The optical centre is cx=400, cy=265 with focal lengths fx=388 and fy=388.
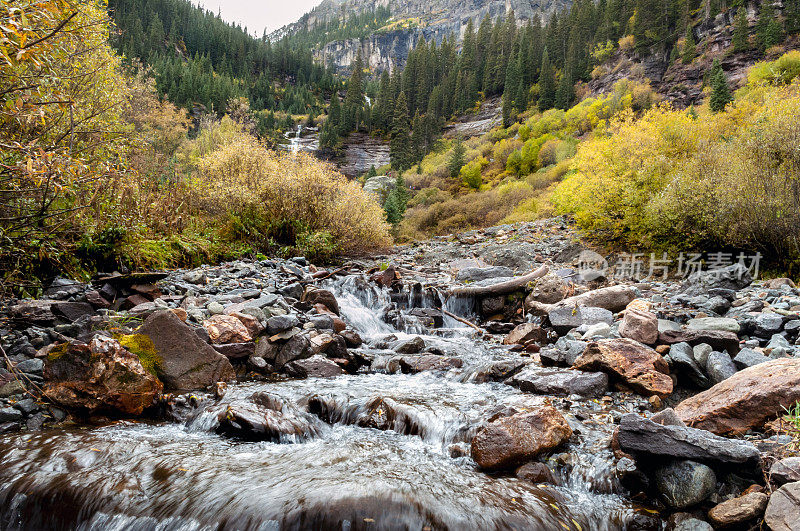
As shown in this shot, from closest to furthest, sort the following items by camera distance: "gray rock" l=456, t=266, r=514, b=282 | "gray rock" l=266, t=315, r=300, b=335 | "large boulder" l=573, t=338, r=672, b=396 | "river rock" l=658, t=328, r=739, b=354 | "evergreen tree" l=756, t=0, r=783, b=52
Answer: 1. "large boulder" l=573, t=338, r=672, b=396
2. "river rock" l=658, t=328, r=739, b=354
3. "gray rock" l=266, t=315, r=300, b=335
4. "gray rock" l=456, t=266, r=514, b=282
5. "evergreen tree" l=756, t=0, r=783, b=52

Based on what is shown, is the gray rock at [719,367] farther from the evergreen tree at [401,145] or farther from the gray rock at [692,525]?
the evergreen tree at [401,145]

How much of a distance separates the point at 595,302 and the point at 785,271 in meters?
5.00

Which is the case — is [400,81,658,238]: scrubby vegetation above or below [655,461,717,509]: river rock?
above

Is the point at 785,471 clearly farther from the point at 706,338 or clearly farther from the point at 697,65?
the point at 697,65

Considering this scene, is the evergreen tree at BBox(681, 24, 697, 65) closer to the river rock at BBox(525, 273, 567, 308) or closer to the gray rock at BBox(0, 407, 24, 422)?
the river rock at BBox(525, 273, 567, 308)

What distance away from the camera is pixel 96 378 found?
13.7ft

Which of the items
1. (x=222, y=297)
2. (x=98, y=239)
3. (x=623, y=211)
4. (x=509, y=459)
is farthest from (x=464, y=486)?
(x=623, y=211)

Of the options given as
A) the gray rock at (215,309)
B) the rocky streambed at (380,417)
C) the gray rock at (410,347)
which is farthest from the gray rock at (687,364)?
the gray rock at (215,309)

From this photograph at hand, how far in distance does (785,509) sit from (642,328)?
383 centimetres

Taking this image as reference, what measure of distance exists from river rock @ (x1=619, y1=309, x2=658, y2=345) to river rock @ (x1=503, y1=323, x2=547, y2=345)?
6.18 ft

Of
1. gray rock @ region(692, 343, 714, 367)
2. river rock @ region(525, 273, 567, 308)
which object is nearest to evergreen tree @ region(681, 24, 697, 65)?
river rock @ region(525, 273, 567, 308)

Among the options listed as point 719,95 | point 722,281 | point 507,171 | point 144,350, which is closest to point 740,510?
point 144,350

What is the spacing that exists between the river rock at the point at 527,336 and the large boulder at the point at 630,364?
7.24ft

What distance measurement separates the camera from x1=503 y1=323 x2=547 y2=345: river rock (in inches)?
308
